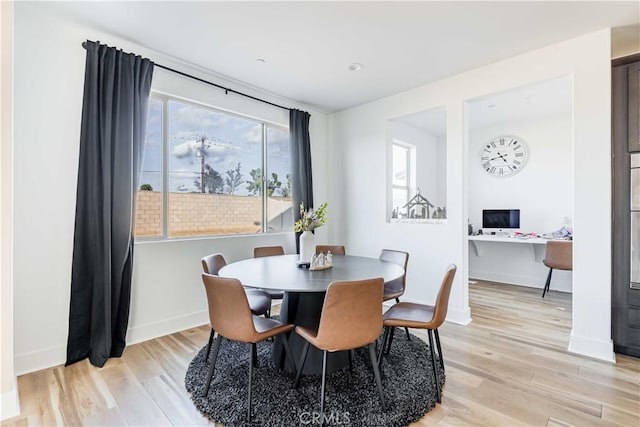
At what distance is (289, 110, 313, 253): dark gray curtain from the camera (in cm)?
416

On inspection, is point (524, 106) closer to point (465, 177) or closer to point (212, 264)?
point (465, 177)

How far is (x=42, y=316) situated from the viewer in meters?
2.37

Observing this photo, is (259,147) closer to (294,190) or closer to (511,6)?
(294,190)

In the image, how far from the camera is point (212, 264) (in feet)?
8.65

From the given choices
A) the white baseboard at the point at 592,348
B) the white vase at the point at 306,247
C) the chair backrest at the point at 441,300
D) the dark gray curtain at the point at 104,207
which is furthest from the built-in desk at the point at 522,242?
the dark gray curtain at the point at 104,207

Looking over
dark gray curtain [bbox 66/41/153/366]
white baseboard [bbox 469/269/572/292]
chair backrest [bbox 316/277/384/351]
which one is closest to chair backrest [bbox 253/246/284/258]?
dark gray curtain [bbox 66/41/153/366]

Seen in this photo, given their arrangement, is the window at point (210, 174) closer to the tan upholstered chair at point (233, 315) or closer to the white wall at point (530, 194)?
the tan upholstered chair at point (233, 315)

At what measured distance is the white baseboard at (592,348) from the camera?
97.3 inches

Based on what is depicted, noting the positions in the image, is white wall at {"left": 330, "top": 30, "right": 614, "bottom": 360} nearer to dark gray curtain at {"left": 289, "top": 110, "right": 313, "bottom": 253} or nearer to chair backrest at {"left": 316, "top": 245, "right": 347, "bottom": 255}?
dark gray curtain at {"left": 289, "top": 110, "right": 313, "bottom": 253}

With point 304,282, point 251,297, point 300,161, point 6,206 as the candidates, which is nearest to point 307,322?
point 304,282

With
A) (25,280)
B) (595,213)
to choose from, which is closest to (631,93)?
(595,213)

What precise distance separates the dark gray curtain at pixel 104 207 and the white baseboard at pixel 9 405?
1.74 ft

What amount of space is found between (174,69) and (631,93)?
4.15m

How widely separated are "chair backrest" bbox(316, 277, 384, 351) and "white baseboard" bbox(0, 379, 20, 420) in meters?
1.87
